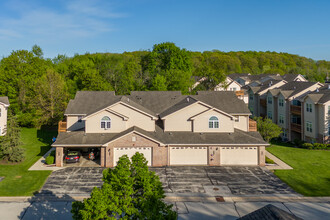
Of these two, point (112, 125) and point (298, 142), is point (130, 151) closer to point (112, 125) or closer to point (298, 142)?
point (112, 125)

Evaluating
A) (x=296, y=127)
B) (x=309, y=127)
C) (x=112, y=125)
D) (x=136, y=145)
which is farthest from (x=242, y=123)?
(x=112, y=125)

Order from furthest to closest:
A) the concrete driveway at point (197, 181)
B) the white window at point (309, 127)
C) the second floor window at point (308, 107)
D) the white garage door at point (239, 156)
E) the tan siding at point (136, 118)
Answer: the white window at point (309, 127), the second floor window at point (308, 107), the tan siding at point (136, 118), the white garage door at point (239, 156), the concrete driveway at point (197, 181)

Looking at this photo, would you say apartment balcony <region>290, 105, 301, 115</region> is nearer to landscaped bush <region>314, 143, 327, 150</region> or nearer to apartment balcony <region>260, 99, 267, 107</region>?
landscaped bush <region>314, 143, 327, 150</region>

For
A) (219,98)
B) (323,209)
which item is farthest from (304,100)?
(323,209)

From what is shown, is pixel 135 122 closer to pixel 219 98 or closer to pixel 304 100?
pixel 219 98

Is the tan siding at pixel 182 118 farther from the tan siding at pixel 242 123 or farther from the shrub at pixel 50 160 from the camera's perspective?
the shrub at pixel 50 160

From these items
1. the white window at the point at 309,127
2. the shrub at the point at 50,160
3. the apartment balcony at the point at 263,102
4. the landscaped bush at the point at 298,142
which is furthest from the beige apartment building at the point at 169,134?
the apartment balcony at the point at 263,102
